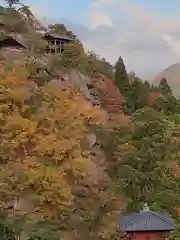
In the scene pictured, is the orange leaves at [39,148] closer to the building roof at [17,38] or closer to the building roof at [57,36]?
the building roof at [17,38]

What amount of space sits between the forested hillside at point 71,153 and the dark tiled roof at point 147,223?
29.6 inches

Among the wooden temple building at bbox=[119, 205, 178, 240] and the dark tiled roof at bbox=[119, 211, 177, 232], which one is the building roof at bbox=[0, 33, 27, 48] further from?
the wooden temple building at bbox=[119, 205, 178, 240]

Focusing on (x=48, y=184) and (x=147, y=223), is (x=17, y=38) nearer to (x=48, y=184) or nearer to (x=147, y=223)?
(x=48, y=184)

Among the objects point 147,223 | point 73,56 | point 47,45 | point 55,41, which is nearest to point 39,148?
point 147,223

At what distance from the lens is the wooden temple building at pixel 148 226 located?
2964cm

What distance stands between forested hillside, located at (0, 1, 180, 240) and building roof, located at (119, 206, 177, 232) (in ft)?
2.43

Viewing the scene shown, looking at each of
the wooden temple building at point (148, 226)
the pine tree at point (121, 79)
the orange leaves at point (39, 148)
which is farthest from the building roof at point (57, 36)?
the wooden temple building at point (148, 226)

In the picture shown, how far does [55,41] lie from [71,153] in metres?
22.6

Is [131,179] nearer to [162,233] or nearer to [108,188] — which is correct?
[108,188]

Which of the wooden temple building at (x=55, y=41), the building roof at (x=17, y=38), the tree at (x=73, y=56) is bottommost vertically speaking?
the tree at (x=73, y=56)

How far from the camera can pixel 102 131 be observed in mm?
38656

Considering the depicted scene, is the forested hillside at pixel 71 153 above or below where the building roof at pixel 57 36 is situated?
below

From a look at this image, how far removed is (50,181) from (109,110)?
65.3 ft

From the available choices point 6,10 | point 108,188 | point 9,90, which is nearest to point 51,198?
point 9,90
